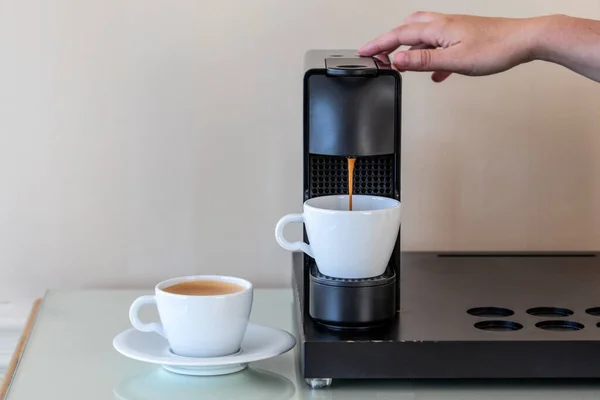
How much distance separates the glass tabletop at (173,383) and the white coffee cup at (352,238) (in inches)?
4.2

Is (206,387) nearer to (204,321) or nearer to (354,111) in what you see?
(204,321)

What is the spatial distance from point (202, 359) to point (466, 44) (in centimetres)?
41

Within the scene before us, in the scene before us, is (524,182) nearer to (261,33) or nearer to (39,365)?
(261,33)

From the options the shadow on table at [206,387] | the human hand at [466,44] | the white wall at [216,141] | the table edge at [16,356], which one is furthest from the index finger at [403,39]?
the table edge at [16,356]

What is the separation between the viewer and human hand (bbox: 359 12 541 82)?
876 mm

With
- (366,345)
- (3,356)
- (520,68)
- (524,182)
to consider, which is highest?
(520,68)

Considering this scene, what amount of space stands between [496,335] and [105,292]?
56 cm

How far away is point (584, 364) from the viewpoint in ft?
2.50

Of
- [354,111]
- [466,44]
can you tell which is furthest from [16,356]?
[466,44]

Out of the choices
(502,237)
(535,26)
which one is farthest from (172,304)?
(502,237)

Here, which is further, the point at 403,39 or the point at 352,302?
the point at 403,39

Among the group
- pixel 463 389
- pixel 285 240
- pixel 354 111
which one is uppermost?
pixel 354 111

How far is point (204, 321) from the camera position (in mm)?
800

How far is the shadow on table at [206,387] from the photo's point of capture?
780mm
